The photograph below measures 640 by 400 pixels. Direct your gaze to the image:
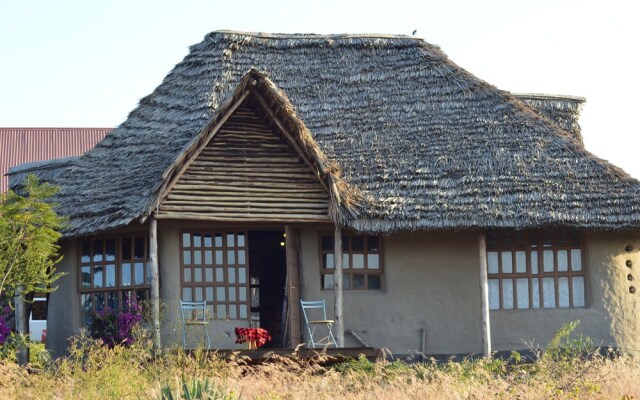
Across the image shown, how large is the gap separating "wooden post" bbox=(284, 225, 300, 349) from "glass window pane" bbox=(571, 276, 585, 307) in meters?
4.28

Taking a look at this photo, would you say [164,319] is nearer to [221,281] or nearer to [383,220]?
[221,281]

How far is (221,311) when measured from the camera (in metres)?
19.5

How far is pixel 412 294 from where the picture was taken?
1969cm

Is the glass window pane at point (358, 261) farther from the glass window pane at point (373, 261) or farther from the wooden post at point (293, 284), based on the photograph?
the wooden post at point (293, 284)

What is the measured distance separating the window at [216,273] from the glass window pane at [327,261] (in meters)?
1.21

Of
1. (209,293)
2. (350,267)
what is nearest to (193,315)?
(209,293)

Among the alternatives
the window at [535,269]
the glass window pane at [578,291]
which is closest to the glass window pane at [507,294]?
the window at [535,269]

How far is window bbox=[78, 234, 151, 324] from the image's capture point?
19.6 metres

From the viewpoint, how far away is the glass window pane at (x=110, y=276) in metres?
19.8

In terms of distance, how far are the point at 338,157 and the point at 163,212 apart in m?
3.13

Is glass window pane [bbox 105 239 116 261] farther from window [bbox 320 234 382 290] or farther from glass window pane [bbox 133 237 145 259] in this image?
window [bbox 320 234 382 290]

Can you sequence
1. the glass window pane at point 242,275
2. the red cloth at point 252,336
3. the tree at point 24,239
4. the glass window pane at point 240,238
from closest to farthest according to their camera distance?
the tree at point 24,239
the red cloth at point 252,336
the glass window pane at point 242,275
the glass window pane at point 240,238

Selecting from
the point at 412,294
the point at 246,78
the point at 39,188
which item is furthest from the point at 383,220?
the point at 39,188

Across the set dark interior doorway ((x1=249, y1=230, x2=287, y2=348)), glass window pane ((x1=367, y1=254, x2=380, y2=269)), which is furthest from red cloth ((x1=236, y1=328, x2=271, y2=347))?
dark interior doorway ((x1=249, y1=230, x2=287, y2=348))
